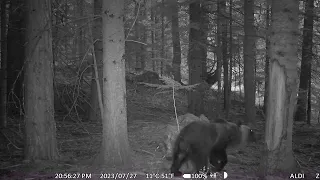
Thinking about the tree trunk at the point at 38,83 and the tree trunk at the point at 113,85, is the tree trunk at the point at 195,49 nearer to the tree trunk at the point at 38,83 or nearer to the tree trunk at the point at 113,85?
the tree trunk at the point at 113,85

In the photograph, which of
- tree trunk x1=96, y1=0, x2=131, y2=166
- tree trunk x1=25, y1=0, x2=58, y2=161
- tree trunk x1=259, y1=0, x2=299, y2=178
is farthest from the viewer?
tree trunk x1=25, y1=0, x2=58, y2=161

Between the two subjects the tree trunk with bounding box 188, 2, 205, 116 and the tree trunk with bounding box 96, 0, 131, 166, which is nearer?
the tree trunk with bounding box 96, 0, 131, 166

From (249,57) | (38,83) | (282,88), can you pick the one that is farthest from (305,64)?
(38,83)

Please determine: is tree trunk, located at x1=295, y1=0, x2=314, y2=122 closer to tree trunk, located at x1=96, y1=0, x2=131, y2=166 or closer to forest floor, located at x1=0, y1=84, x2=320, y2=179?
forest floor, located at x1=0, y1=84, x2=320, y2=179

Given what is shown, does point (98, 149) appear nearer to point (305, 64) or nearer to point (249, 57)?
point (249, 57)

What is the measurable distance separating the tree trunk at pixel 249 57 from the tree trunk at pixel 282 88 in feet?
25.1

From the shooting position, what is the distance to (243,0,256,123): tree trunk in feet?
47.8

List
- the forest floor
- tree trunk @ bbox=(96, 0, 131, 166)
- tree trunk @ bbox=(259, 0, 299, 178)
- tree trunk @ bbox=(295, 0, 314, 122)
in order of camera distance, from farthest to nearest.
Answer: tree trunk @ bbox=(295, 0, 314, 122) < tree trunk @ bbox=(96, 0, 131, 166) < the forest floor < tree trunk @ bbox=(259, 0, 299, 178)

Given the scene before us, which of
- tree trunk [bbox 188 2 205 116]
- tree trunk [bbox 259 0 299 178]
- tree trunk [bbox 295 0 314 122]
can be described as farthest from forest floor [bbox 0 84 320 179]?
tree trunk [bbox 188 2 205 116]

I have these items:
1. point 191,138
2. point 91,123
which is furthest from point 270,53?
point 91,123

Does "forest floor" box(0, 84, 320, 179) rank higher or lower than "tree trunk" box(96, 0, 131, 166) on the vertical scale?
lower

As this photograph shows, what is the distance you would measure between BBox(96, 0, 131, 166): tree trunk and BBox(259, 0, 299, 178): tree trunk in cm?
310

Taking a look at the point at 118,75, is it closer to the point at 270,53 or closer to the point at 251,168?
the point at 270,53

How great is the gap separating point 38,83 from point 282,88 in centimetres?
535
